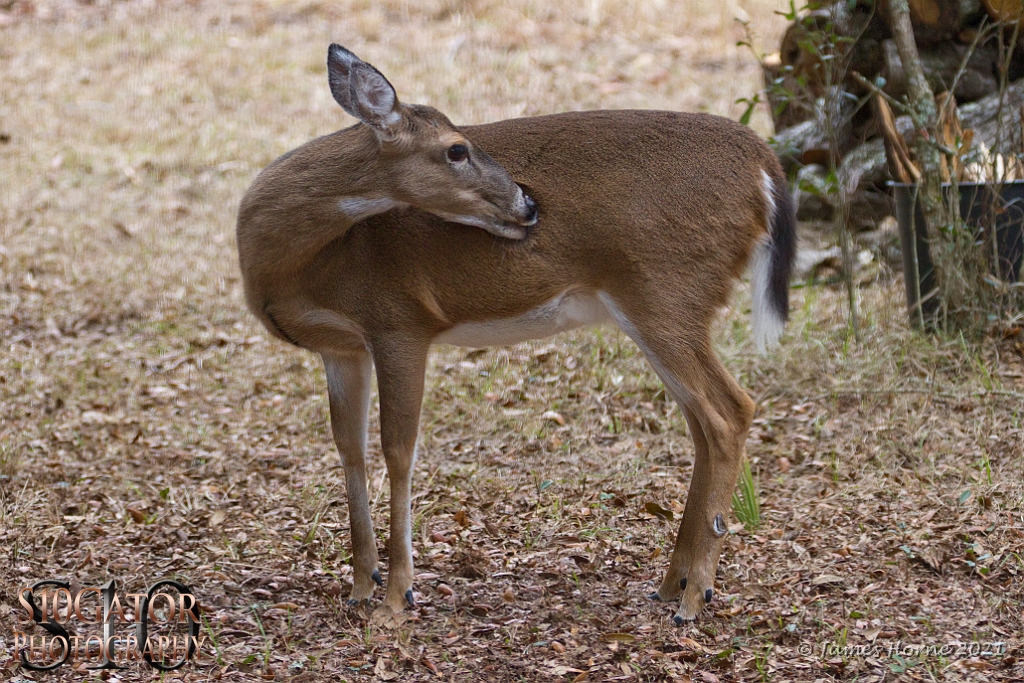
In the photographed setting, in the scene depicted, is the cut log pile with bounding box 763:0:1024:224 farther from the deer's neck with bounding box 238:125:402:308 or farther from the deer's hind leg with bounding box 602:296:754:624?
the deer's neck with bounding box 238:125:402:308

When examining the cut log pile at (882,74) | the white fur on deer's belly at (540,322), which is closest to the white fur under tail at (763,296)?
the white fur on deer's belly at (540,322)

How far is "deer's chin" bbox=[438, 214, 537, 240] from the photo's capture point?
151 inches

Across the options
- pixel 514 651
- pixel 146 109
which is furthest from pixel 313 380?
pixel 146 109

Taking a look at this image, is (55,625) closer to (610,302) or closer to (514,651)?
(514,651)

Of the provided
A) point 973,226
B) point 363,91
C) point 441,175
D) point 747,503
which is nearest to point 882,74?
point 973,226

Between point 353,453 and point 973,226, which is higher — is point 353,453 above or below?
below

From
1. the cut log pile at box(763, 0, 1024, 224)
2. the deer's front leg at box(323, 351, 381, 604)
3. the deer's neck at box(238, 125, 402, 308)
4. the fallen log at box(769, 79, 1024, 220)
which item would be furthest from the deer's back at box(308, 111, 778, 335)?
the cut log pile at box(763, 0, 1024, 224)

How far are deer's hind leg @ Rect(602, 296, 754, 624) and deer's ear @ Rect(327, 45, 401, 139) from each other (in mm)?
1024

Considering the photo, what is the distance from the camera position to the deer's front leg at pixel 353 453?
4164mm

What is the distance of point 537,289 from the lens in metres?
3.95

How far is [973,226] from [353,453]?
3506mm

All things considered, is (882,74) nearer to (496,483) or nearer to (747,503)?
(747,503)

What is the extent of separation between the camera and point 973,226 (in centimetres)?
557

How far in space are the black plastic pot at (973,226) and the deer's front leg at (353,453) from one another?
3169 millimetres
